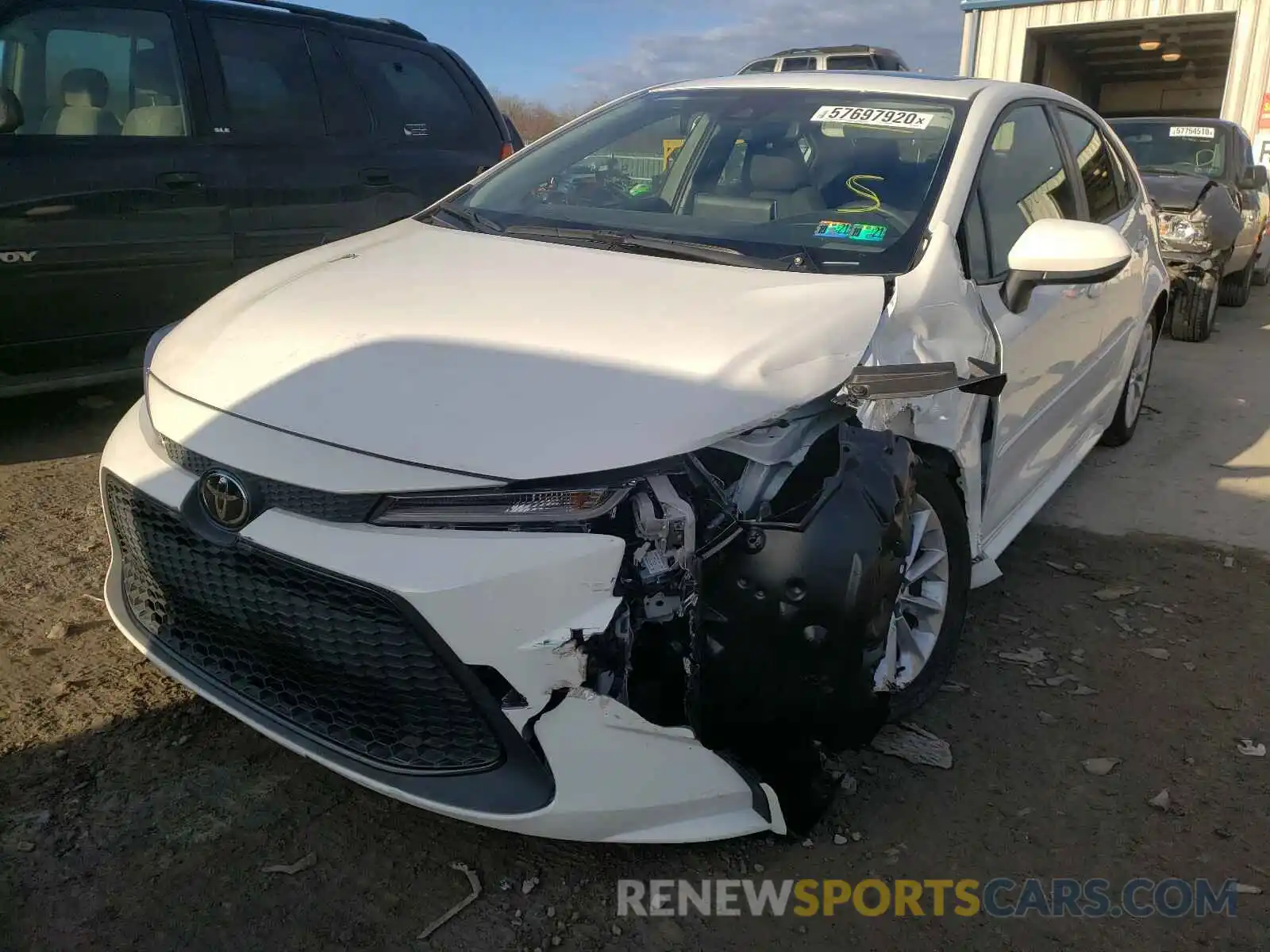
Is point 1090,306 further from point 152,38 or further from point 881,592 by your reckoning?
point 152,38

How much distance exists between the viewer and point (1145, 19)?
1731cm

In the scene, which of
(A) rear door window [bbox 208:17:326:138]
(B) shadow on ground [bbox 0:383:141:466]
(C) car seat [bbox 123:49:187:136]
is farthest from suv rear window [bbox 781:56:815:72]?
(B) shadow on ground [bbox 0:383:141:466]

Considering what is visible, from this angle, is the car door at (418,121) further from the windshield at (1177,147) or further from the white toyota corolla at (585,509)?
the windshield at (1177,147)

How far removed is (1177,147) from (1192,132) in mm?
183

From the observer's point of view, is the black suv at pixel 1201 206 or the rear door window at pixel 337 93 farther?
the black suv at pixel 1201 206

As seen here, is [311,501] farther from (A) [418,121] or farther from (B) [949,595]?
(A) [418,121]

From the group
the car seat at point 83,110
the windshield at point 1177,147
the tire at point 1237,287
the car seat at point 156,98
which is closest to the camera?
the car seat at point 83,110

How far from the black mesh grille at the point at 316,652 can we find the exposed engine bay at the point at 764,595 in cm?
30

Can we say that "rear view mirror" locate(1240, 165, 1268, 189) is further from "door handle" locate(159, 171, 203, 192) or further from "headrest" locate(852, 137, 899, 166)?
"door handle" locate(159, 171, 203, 192)

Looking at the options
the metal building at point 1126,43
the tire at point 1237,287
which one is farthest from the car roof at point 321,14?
the metal building at point 1126,43

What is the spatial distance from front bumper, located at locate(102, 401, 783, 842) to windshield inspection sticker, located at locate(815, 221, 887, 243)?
4.11 ft

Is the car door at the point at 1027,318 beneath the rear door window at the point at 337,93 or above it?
beneath

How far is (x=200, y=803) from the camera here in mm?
2227

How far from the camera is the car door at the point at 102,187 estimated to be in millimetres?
4004
